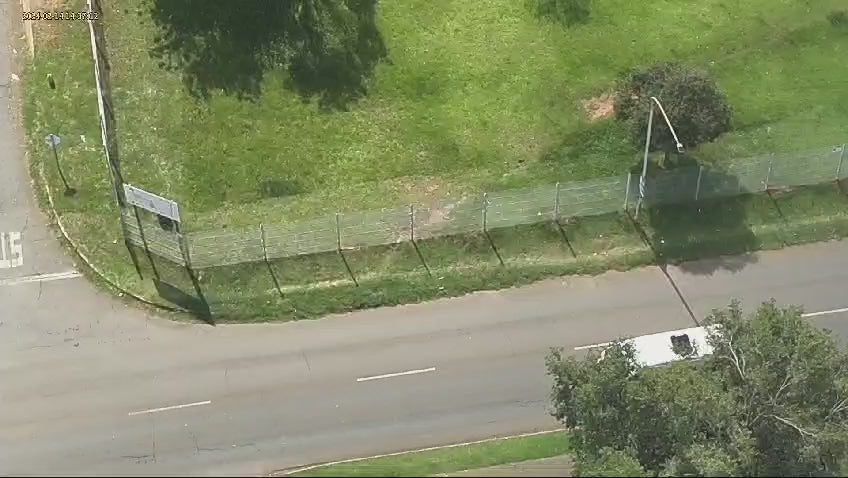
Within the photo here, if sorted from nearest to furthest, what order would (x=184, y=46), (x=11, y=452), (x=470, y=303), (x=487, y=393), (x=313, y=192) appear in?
(x=11, y=452), (x=487, y=393), (x=470, y=303), (x=313, y=192), (x=184, y=46)

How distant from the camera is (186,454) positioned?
31953mm

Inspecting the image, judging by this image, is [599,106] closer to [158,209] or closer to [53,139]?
[158,209]

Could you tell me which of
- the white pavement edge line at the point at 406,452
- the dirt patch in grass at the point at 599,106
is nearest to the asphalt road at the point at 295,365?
the white pavement edge line at the point at 406,452

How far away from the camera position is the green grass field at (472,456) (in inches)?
1199

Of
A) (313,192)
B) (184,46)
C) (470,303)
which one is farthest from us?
(184,46)

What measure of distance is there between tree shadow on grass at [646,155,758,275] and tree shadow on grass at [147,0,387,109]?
1218 cm

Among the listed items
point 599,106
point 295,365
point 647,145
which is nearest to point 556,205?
point 647,145

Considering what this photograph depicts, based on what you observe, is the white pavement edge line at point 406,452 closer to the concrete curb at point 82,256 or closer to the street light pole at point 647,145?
the concrete curb at point 82,256

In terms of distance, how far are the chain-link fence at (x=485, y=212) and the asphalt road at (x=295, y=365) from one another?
2664mm

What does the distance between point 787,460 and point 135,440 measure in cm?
1869

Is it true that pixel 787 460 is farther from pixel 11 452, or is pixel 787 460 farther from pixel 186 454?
pixel 11 452

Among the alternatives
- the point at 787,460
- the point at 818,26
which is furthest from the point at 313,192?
the point at 818,26

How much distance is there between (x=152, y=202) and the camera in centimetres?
3553

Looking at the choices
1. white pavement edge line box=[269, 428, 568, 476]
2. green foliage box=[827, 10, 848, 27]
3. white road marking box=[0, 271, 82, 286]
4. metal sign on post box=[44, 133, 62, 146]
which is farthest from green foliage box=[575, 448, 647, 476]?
green foliage box=[827, 10, 848, 27]
